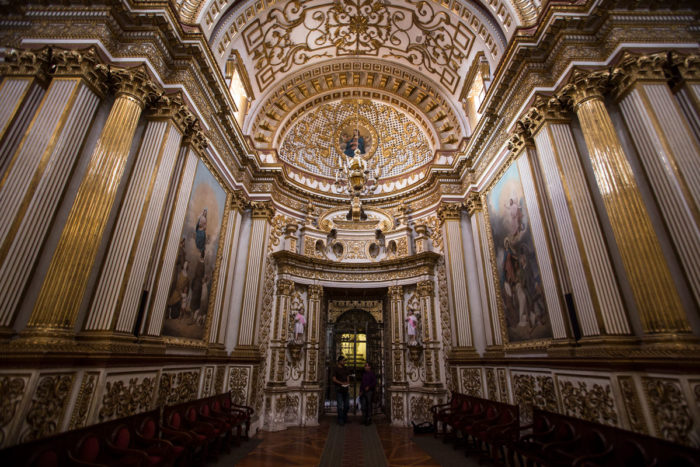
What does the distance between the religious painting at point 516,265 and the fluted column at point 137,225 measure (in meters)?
7.80

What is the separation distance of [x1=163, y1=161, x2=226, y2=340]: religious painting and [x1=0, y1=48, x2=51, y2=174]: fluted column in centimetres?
293

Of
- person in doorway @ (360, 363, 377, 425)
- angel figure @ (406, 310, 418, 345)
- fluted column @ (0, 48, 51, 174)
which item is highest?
fluted column @ (0, 48, 51, 174)

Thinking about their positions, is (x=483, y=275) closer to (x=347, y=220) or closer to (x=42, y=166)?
(x=347, y=220)

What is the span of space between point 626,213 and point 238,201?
9.87 metres

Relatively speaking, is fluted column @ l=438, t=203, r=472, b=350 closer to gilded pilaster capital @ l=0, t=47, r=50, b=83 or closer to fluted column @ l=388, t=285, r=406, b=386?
fluted column @ l=388, t=285, r=406, b=386

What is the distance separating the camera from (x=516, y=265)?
303 inches

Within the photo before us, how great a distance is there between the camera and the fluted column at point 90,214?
14.7ft

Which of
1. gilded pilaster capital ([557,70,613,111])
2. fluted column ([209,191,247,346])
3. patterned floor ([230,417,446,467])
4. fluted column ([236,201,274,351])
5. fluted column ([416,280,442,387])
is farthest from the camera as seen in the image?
fluted column ([416,280,442,387])

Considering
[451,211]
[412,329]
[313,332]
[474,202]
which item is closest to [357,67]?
[451,211]

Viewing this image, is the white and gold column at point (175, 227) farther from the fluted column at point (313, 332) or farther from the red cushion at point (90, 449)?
the fluted column at point (313, 332)

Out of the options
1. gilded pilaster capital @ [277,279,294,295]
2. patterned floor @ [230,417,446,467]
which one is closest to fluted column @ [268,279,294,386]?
gilded pilaster capital @ [277,279,294,295]

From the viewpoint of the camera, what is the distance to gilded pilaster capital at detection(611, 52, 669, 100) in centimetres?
534

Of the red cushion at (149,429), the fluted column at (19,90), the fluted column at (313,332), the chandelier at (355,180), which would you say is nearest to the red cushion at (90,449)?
the red cushion at (149,429)

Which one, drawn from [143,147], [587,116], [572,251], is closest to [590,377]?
[572,251]
